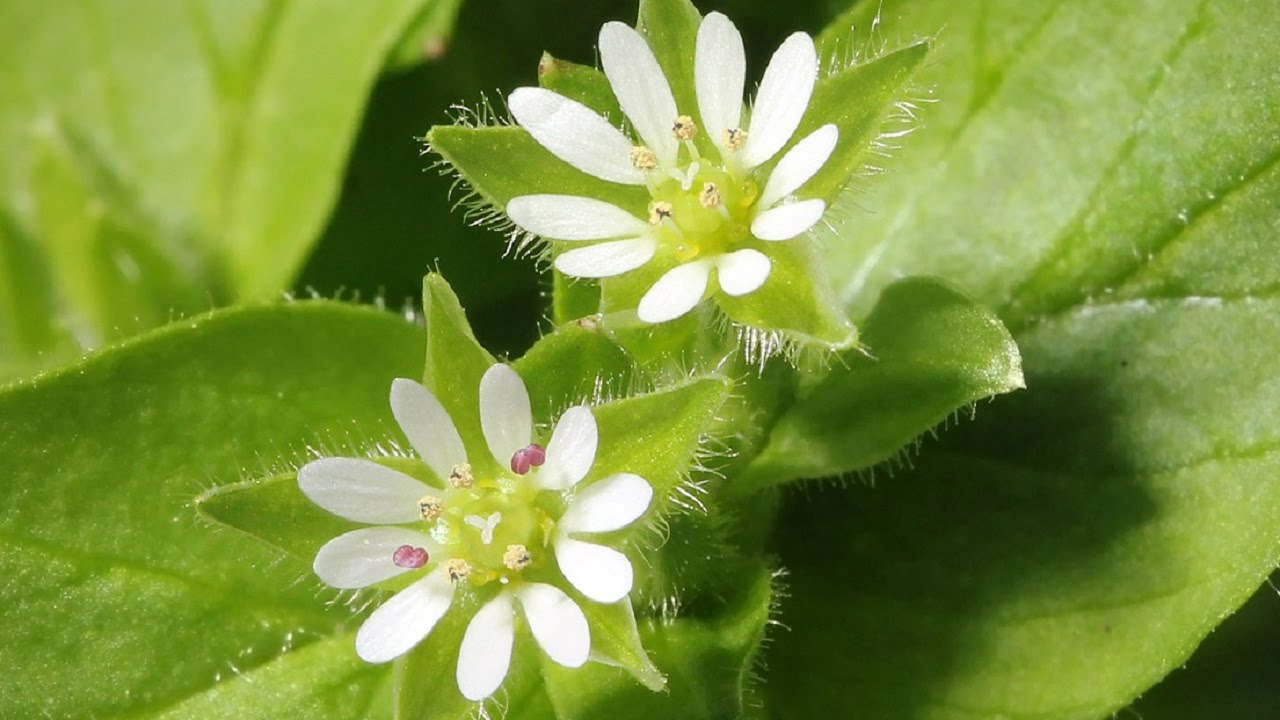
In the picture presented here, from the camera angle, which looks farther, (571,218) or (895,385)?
(895,385)

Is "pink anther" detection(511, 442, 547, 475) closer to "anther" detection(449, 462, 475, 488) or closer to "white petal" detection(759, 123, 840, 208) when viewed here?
"anther" detection(449, 462, 475, 488)

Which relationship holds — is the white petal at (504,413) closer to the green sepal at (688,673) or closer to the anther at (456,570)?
the anther at (456,570)

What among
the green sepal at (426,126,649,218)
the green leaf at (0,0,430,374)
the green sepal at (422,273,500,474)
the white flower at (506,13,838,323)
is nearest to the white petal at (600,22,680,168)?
the white flower at (506,13,838,323)

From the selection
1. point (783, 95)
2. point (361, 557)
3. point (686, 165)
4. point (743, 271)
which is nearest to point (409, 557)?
point (361, 557)

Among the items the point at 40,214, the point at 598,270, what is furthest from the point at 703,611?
the point at 40,214

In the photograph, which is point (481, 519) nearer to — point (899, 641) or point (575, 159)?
point (575, 159)

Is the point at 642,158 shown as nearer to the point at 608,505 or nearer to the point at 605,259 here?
the point at 605,259

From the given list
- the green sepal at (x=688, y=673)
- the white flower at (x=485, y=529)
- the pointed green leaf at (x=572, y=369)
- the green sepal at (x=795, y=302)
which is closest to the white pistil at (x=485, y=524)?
the white flower at (x=485, y=529)
